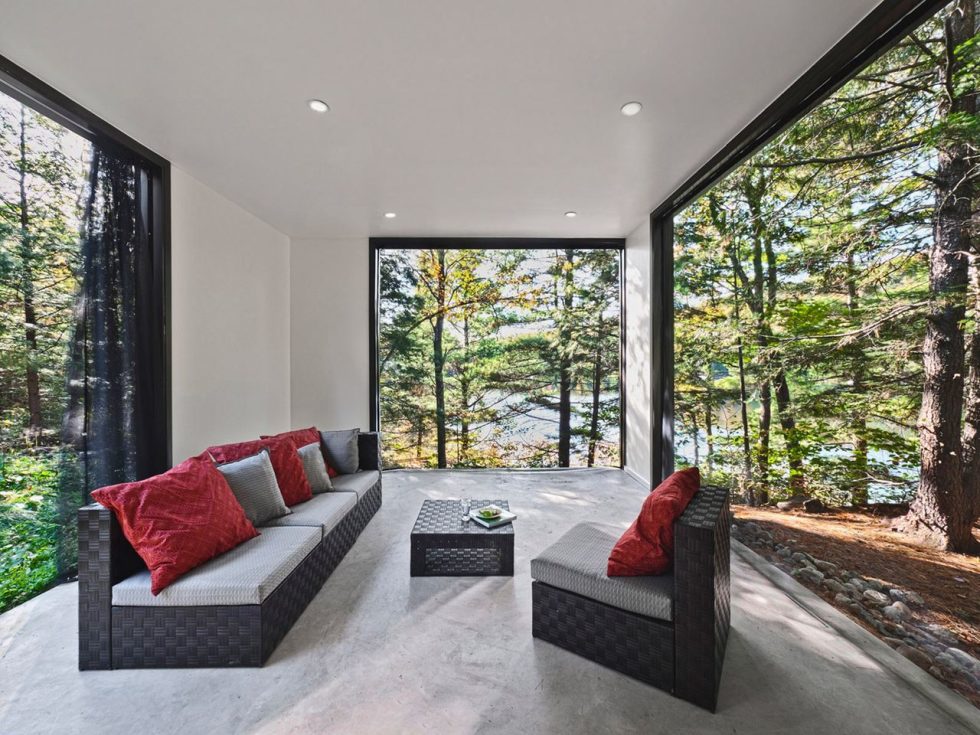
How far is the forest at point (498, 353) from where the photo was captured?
5176 millimetres

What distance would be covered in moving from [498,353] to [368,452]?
7.69 feet

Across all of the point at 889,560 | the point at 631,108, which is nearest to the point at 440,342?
the point at 631,108

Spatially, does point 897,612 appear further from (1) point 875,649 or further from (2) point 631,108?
(2) point 631,108

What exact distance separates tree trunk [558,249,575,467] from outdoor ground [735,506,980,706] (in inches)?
116

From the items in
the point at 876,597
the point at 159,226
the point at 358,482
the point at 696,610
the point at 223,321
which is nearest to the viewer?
the point at 696,610

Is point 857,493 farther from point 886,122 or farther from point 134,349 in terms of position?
point 134,349

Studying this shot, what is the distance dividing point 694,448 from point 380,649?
283 centimetres

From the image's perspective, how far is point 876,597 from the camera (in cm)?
183

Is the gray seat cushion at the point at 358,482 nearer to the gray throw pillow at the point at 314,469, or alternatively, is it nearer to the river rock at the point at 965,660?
the gray throw pillow at the point at 314,469

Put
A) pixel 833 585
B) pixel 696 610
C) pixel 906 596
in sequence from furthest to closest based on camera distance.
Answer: pixel 833 585 → pixel 906 596 → pixel 696 610

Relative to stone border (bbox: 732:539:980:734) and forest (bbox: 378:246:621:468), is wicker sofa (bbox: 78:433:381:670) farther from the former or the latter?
forest (bbox: 378:246:621:468)

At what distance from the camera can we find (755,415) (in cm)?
269

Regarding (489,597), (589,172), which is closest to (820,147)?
(589,172)

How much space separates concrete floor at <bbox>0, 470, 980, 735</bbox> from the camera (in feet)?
4.62
